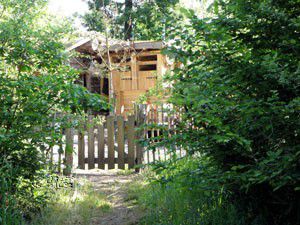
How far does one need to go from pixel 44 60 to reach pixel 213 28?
6.56ft

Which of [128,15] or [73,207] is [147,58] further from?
[73,207]

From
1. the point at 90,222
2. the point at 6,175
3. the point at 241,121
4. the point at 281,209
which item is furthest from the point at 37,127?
the point at 281,209

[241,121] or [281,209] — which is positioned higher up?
[241,121]

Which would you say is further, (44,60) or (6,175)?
(44,60)

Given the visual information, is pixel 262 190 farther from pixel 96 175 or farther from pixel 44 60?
pixel 96 175

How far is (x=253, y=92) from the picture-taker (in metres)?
2.64

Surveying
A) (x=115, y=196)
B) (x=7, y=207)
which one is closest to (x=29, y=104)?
(x=7, y=207)

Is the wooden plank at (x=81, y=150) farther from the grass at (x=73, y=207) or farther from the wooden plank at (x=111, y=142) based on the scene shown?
the grass at (x=73, y=207)

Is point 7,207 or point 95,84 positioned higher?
point 95,84

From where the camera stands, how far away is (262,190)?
9.86 feet

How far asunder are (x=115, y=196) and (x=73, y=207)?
39.3 inches

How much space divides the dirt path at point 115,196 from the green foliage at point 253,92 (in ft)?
5.77

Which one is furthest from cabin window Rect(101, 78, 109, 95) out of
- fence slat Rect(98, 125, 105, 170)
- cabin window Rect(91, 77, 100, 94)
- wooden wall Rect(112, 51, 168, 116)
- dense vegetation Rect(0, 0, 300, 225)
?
dense vegetation Rect(0, 0, 300, 225)

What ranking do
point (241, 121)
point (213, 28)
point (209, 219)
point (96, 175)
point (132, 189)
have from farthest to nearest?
point (96, 175) → point (132, 189) → point (209, 219) → point (213, 28) → point (241, 121)
